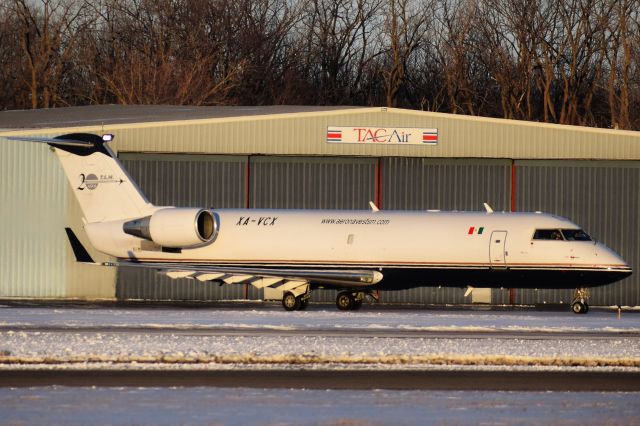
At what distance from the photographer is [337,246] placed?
3469 cm

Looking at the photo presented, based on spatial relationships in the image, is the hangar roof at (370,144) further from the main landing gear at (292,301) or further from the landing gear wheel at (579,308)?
the landing gear wheel at (579,308)

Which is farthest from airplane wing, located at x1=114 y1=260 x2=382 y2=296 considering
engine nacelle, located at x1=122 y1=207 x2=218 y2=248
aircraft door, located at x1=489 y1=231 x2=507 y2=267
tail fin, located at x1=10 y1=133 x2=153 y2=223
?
aircraft door, located at x1=489 y1=231 x2=507 y2=267

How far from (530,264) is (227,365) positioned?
642 inches

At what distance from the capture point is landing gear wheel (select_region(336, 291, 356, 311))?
35344 mm

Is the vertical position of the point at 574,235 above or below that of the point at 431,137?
below

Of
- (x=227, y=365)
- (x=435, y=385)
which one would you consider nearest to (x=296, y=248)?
(x=227, y=365)

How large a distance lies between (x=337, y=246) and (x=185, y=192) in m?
7.56

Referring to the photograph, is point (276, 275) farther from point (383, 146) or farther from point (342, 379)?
point (342, 379)

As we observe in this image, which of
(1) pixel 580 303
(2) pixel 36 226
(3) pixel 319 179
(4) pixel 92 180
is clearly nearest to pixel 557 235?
(1) pixel 580 303

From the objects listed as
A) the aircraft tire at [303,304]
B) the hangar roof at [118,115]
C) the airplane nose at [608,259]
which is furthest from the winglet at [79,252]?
the airplane nose at [608,259]

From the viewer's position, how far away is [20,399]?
15195 mm

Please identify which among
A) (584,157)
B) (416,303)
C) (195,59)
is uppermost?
(195,59)

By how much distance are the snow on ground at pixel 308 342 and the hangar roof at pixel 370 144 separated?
7.96 meters

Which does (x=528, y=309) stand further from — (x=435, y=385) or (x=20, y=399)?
(x=20, y=399)
